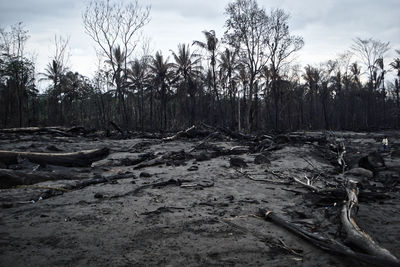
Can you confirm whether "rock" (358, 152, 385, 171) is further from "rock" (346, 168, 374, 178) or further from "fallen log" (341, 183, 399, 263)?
"fallen log" (341, 183, 399, 263)

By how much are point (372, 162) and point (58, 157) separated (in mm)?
7334

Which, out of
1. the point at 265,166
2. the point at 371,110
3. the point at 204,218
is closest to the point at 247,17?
the point at 265,166

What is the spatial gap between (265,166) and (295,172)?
30.7 inches

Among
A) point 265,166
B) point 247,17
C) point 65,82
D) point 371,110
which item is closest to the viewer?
point 265,166

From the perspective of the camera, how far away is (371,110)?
36656 mm

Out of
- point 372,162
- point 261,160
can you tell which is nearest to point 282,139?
point 261,160

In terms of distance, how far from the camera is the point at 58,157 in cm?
566

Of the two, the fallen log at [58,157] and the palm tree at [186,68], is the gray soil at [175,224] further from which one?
the palm tree at [186,68]

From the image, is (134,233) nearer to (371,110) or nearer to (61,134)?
(61,134)

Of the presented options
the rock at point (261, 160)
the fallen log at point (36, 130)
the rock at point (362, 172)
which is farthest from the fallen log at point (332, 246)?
the fallen log at point (36, 130)

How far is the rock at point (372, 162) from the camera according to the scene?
18.7 ft

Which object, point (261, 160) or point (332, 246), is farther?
point (261, 160)

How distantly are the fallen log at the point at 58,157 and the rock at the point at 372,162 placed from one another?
249 inches

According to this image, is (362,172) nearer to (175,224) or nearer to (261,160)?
(261,160)
